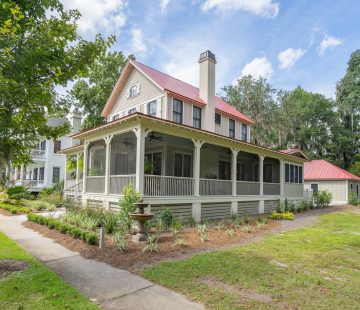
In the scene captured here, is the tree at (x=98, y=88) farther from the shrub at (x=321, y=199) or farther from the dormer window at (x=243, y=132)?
the shrub at (x=321, y=199)

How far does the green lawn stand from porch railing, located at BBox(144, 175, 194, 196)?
4.48 m

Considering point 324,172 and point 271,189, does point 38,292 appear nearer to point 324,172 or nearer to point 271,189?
point 271,189

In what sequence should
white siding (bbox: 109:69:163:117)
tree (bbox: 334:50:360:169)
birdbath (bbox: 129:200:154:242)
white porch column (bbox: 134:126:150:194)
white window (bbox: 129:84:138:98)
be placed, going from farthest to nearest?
tree (bbox: 334:50:360:169), white window (bbox: 129:84:138:98), white siding (bbox: 109:69:163:117), white porch column (bbox: 134:126:150:194), birdbath (bbox: 129:200:154:242)

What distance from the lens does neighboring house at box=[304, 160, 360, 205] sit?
2897 cm

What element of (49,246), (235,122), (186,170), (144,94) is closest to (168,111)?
(144,94)

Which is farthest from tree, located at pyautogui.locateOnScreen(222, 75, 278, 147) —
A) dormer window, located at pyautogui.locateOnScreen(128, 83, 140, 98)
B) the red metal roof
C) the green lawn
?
the green lawn

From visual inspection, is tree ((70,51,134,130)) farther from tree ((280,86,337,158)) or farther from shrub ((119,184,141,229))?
tree ((280,86,337,158))

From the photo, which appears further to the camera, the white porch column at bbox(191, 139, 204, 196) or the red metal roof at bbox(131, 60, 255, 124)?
A: the red metal roof at bbox(131, 60, 255, 124)

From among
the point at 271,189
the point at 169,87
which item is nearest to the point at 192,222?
the point at 169,87

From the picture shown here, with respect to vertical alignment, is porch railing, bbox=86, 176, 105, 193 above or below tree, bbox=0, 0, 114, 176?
below

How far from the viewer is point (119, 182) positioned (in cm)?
1223

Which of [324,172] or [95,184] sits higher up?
[324,172]

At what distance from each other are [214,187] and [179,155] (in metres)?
3.42

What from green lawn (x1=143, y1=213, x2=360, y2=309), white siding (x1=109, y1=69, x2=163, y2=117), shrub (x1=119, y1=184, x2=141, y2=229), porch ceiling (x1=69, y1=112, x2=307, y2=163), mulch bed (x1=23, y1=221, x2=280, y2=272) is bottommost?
mulch bed (x1=23, y1=221, x2=280, y2=272)
